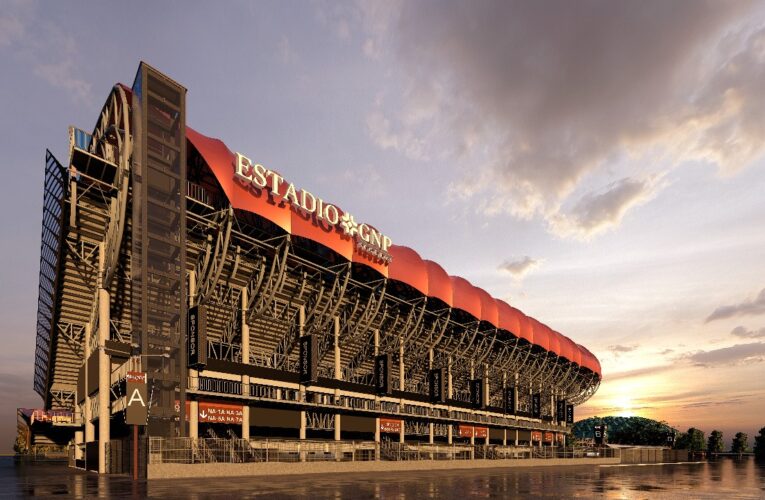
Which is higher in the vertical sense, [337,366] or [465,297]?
[465,297]

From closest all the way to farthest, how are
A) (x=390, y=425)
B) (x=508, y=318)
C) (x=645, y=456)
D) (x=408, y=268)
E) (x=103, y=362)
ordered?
(x=103, y=362)
(x=408, y=268)
(x=390, y=425)
(x=645, y=456)
(x=508, y=318)

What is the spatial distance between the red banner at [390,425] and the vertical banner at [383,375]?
4.10m

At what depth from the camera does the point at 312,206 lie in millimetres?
56375

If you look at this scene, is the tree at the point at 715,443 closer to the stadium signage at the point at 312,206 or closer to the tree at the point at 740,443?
the tree at the point at 740,443

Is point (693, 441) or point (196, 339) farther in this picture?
point (693, 441)

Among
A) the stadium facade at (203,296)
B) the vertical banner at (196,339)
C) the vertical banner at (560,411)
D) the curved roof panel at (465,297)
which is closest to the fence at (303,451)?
the stadium facade at (203,296)

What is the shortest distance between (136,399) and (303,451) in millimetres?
14417

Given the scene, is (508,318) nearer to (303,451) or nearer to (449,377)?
(449,377)

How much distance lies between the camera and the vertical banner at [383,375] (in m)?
70.8

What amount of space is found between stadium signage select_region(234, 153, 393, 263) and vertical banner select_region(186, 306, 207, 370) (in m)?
11.0

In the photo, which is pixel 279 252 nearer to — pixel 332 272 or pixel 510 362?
pixel 332 272

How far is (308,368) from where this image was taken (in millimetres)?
58938

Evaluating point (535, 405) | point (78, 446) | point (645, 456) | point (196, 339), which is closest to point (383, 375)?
point (196, 339)

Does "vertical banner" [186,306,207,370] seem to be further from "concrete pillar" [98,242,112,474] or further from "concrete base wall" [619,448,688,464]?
"concrete base wall" [619,448,688,464]
